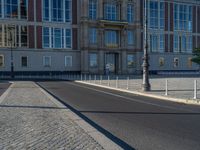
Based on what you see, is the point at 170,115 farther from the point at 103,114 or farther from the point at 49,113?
the point at 49,113

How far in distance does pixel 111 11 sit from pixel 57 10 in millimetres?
12037

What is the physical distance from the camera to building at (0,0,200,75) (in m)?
58.8

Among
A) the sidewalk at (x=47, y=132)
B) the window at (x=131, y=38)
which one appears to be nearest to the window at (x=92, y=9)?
the window at (x=131, y=38)

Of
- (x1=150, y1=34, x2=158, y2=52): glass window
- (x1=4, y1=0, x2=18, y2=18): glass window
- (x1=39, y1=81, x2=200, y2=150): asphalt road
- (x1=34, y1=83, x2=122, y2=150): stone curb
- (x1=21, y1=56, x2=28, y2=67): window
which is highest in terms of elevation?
(x1=4, y1=0, x2=18, y2=18): glass window

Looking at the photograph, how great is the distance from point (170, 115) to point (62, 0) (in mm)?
54782

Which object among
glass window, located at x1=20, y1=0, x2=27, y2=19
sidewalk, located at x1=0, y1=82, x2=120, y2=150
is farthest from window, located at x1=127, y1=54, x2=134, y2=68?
sidewalk, located at x1=0, y1=82, x2=120, y2=150

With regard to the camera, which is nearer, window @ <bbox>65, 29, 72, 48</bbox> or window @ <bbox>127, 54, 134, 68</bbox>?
window @ <bbox>65, 29, 72, 48</bbox>

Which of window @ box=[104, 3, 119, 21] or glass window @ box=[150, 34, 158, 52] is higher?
window @ box=[104, 3, 119, 21]

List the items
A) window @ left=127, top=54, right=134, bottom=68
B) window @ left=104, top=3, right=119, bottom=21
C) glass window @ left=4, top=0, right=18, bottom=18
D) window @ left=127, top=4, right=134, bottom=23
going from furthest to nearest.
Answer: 1. window @ left=127, top=4, right=134, bottom=23
2. window @ left=127, top=54, right=134, bottom=68
3. window @ left=104, top=3, right=119, bottom=21
4. glass window @ left=4, top=0, right=18, bottom=18

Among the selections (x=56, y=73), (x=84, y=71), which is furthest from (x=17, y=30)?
(x=84, y=71)

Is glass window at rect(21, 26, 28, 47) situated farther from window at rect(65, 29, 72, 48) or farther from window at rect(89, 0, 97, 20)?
window at rect(89, 0, 97, 20)

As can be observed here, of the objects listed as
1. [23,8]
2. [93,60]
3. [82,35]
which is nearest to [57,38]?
[82,35]

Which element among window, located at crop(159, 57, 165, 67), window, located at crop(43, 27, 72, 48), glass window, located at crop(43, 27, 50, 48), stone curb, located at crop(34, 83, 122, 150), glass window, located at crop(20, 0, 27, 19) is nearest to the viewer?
stone curb, located at crop(34, 83, 122, 150)

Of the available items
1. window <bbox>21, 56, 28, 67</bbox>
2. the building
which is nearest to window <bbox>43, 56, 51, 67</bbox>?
the building
